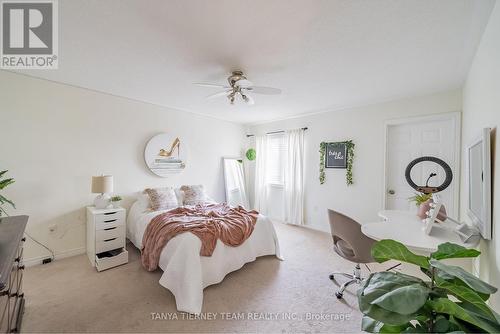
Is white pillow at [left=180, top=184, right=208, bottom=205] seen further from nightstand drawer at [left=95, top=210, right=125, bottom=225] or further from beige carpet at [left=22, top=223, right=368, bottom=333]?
beige carpet at [left=22, top=223, right=368, bottom=333]

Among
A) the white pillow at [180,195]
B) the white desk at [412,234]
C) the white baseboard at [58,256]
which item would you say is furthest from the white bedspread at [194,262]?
the white desk at [412,234]

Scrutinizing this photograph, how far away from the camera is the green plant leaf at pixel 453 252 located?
0.79m

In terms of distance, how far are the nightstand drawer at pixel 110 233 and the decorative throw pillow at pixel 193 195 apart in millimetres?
1072

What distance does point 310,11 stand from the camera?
145 cm

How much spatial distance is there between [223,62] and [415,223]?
2483mm

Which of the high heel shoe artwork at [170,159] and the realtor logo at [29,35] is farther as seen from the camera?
the high heel shoe artwork at [170,159]

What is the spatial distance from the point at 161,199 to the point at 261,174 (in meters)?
2.56

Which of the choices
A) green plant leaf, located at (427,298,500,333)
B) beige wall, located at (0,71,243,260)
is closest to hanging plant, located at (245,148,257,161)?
beige wall, located at (0,71,243,260)

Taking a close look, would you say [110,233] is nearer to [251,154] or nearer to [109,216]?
[109,216]

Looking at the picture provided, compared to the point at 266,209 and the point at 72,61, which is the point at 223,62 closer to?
the point at 72,61

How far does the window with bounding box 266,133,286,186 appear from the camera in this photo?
192 inches

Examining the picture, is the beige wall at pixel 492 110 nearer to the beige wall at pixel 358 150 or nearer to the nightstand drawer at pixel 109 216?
the beige wall at pixel 358 150

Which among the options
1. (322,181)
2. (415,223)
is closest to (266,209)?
(322,181)

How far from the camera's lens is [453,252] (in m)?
0.82
